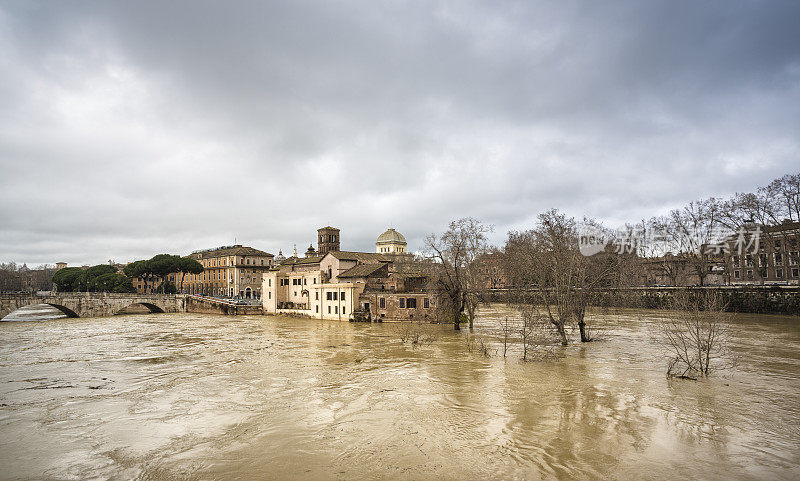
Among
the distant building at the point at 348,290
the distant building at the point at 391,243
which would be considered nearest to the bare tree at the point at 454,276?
the distant building at the point at 348,290

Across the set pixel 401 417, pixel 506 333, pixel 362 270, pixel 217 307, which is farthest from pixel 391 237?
pixel 401 417

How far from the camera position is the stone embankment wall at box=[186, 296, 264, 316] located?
204 ft

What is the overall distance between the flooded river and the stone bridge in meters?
33.9

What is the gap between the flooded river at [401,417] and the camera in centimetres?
1015

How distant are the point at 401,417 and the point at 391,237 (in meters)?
93.3

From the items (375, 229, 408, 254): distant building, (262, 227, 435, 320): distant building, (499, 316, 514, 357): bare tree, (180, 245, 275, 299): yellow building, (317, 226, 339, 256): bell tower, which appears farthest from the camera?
(375, 229, 408, 254): distant building

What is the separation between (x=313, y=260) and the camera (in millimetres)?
66125

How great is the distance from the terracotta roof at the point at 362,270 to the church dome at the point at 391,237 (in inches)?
1958

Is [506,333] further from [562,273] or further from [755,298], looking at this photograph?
[755,298]

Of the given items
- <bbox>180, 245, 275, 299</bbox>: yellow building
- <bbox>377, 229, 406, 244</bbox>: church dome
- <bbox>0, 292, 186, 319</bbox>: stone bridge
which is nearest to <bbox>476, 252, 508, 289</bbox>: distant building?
<bbox>377, 229, 406, 244</bbox>: church dome

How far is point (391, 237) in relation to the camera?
10675 cm

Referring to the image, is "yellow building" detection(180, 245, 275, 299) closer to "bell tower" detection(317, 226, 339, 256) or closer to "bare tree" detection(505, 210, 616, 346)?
"bell tower" detection(317, 226, 339, 256)

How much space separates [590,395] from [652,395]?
2.28 m

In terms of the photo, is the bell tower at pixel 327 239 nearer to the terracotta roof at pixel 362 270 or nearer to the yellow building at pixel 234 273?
the terracotta roof at pixel 362 270
